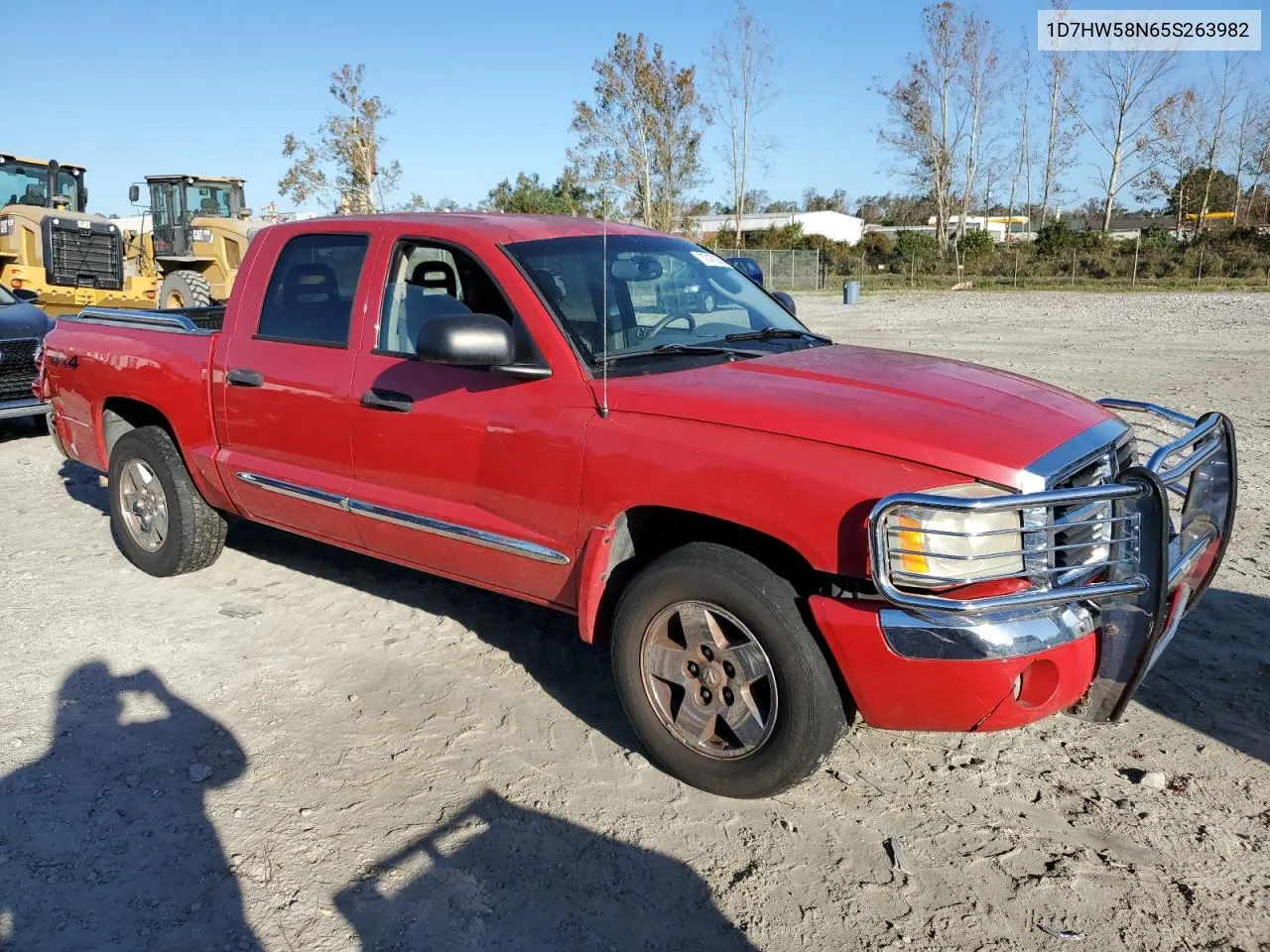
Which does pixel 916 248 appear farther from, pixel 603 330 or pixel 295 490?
pixel 603 330

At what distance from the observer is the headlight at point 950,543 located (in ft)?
9.49

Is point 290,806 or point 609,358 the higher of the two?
point 609,358

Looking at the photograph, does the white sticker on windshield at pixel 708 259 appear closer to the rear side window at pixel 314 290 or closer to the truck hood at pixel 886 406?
the truck hood at pixel 886 406

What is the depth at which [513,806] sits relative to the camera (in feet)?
11.3

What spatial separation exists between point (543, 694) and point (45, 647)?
2423mm

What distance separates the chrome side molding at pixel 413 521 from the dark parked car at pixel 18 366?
5792 millimetres

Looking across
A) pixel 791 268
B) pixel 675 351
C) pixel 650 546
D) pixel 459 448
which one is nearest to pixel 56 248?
pixel 459 448

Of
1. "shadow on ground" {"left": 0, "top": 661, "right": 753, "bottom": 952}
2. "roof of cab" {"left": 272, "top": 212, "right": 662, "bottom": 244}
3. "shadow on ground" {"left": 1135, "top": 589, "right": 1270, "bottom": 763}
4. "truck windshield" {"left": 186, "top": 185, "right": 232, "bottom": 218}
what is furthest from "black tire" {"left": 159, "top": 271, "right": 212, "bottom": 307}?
"shadow on ground" {"left": 1135, "top": 589, "right": 1270, "bottom": 763}

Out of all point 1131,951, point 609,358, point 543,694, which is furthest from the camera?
point 543,694

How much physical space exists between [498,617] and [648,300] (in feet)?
5.93

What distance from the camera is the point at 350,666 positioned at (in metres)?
4.57

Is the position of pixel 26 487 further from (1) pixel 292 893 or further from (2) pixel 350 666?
(1) pixel 292 893

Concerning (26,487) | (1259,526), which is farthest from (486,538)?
(26,487)

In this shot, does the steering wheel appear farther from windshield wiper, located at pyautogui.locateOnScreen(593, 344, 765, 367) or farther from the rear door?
the rear door
